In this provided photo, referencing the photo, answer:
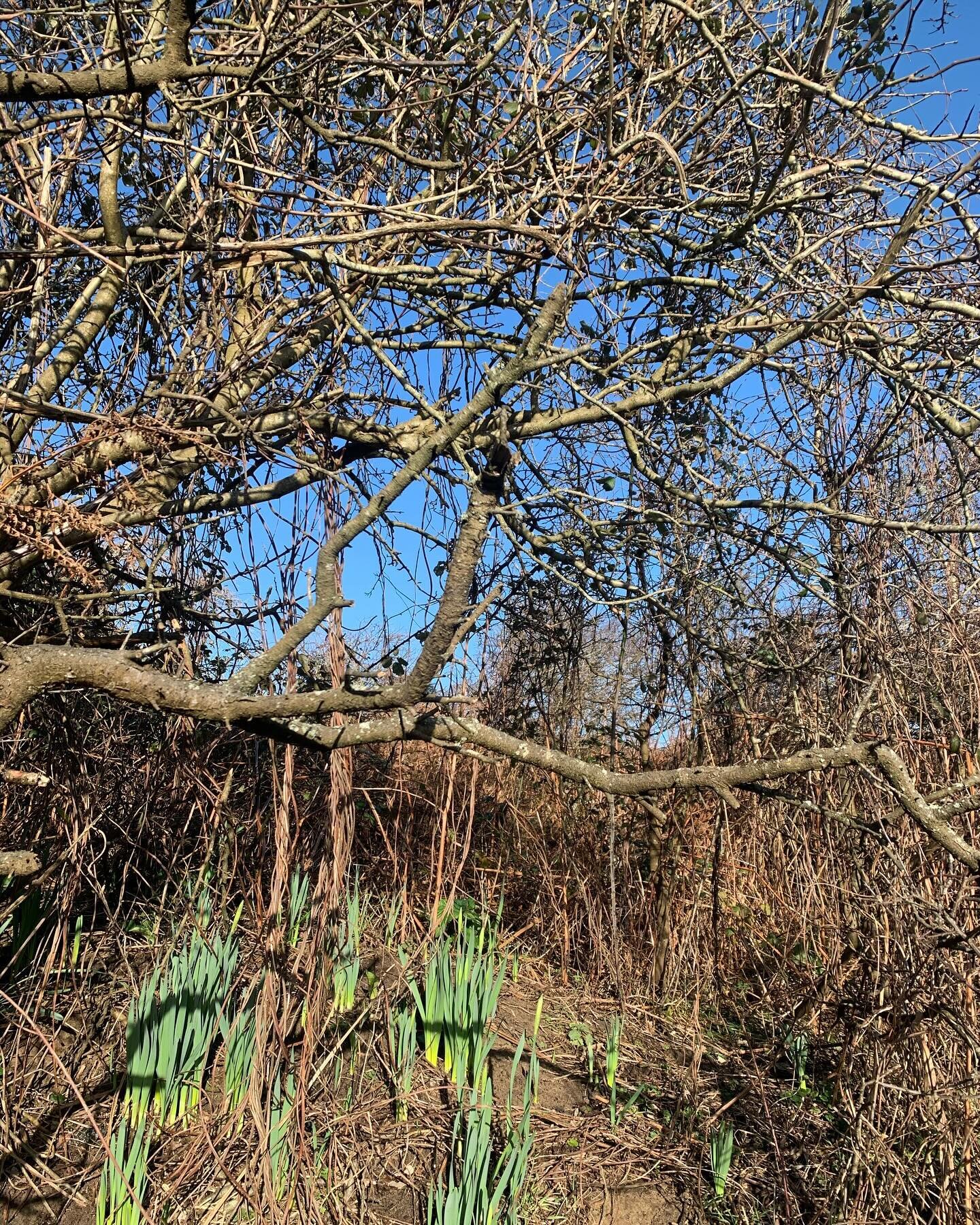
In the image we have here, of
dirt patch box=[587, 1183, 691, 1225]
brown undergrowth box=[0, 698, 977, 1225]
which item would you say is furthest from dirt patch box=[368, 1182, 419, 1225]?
dirt patch box=[587, 1183, 691, 1225]

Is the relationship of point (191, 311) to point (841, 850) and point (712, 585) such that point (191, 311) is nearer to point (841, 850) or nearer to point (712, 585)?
point (712, 585)

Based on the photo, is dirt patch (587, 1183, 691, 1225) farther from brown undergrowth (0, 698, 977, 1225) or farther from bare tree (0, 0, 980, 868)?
bare tree (0, 0, 980, 868)

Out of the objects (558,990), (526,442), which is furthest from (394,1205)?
(526,442)

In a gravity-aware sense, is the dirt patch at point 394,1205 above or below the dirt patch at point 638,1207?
below

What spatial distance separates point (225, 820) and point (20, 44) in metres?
3.00

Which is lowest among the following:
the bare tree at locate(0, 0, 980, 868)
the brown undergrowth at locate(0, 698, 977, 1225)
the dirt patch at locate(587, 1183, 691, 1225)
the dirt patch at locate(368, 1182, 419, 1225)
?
the dirt patch at locate(368, 1182, 419, 1225)

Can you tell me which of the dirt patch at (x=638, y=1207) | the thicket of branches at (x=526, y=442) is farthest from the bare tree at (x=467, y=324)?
the dirt patch at (x=638, y=1207)

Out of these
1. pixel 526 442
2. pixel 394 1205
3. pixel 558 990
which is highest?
pixel 526 442

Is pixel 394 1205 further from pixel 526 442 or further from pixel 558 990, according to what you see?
pixel 526 442

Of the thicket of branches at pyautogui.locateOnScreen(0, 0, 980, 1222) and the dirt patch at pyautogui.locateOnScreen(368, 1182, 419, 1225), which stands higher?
the thicket of branches at pyautogui.locateOnScreen(0, 0, 980, 1222)

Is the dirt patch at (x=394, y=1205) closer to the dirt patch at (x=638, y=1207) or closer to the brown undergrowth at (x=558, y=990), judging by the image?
the brown undergrowth at (x=558, y=990)

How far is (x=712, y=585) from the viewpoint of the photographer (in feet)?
12.3

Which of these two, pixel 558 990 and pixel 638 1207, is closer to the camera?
pixel 638 1207

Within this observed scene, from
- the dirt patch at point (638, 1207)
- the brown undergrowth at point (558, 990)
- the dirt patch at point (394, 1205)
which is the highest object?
the brown undergrowth at point (558, 990)
